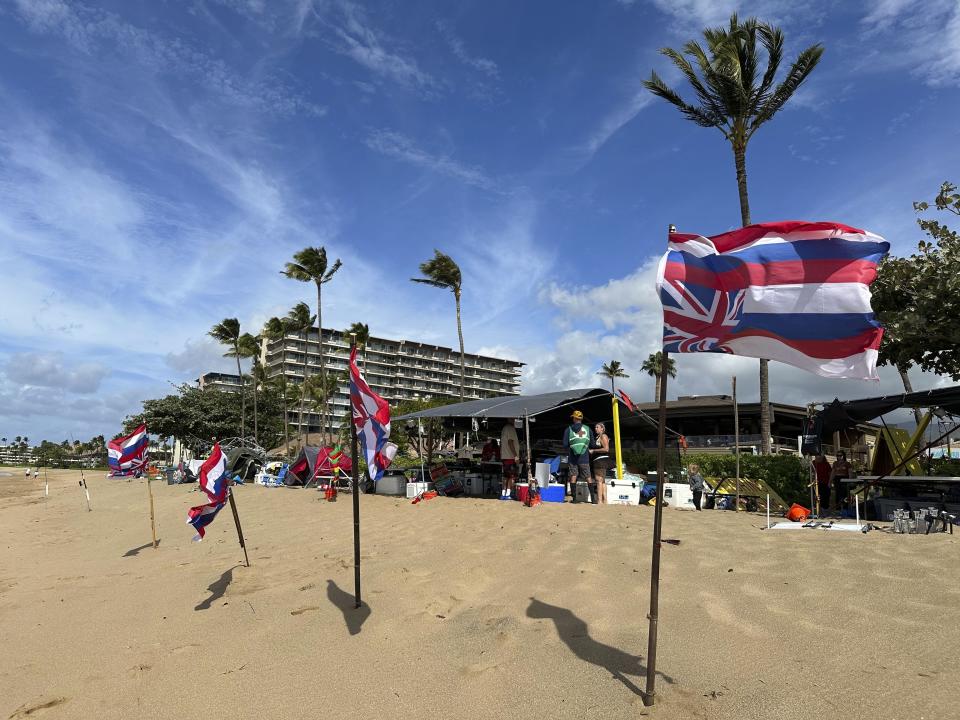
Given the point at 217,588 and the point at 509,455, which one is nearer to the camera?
the point at 217,588

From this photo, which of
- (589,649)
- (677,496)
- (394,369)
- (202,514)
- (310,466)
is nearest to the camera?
(589,649)

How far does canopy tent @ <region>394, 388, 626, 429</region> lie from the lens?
45.3 ft

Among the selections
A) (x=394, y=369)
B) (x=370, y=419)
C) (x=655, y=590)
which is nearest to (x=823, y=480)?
(x=655, y=590)

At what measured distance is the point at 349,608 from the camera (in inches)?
225

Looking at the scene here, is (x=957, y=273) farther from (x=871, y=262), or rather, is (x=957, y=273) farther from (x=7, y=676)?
(x=7, y=676)

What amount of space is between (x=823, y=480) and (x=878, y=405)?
83.6 inches

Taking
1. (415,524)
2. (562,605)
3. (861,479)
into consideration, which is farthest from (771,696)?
(861,479)

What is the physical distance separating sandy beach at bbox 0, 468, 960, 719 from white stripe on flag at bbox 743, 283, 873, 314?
2325 millimetres

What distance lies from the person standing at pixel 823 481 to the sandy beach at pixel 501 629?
18.3 ft

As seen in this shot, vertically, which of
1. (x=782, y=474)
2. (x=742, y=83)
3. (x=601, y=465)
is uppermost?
(x=742, y=83)

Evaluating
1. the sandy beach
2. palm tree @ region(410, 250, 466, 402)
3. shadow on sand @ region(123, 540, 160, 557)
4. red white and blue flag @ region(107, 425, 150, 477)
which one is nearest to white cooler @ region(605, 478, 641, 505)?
the sandy beach

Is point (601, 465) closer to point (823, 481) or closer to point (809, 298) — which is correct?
point (823, 481)

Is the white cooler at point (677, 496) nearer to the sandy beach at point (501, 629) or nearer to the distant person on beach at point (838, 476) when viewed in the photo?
the distant person on beach at point (838, 476)

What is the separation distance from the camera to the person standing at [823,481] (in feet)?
41.7
